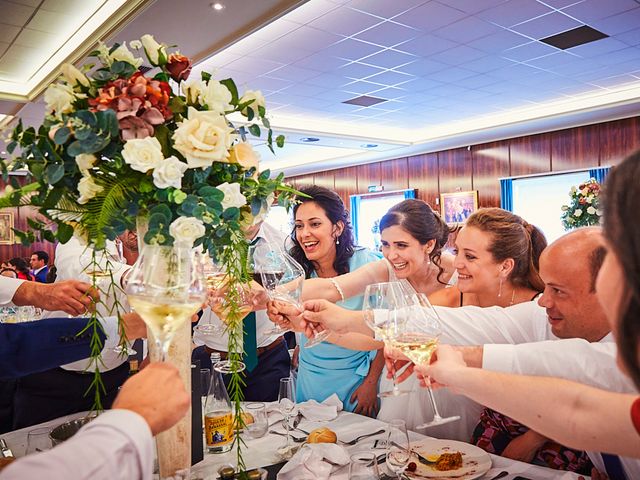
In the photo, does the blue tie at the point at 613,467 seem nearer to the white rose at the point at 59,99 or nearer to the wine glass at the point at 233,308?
the wine glass at the point at 233,308

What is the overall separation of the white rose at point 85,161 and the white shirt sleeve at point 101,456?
586 mm

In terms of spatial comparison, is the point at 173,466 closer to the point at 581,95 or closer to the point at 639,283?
the point at 639,283

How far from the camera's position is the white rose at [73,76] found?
4.24 ft

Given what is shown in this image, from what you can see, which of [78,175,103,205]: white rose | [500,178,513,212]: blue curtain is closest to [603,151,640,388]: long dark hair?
[78,175,103,205]: white rose

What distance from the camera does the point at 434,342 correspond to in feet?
4.91

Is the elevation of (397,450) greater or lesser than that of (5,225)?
lesser

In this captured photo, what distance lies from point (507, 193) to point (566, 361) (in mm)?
9896

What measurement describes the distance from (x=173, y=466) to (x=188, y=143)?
835mm

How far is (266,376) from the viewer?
2.98 m

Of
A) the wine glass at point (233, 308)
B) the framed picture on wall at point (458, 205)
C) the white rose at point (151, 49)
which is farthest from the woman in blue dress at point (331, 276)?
the framed picture on wall at point (458, 205)

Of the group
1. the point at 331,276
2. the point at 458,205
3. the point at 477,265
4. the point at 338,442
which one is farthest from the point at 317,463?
the point at 458,205

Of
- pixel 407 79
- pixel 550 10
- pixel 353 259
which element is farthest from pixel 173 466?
pixel 407 79

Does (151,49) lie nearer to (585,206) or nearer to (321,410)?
(321,410)

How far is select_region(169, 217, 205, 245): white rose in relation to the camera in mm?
1186
